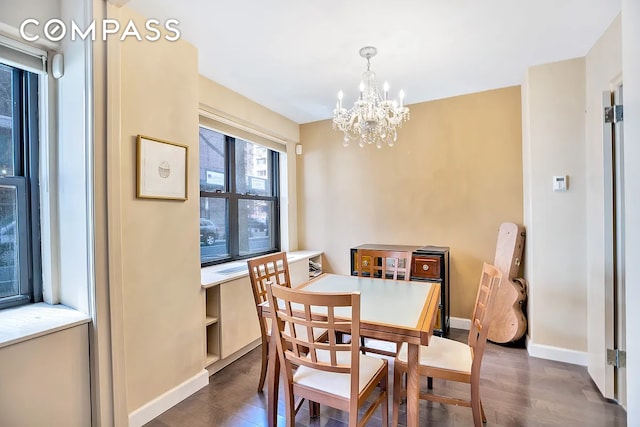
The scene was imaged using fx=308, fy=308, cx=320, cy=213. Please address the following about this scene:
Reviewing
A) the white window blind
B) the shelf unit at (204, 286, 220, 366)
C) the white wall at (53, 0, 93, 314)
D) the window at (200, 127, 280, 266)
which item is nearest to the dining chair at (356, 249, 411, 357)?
the shelf unit at (204, 286, 220, 366)

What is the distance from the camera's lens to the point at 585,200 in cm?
242

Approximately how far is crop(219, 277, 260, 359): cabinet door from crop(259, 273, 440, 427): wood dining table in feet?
2.37

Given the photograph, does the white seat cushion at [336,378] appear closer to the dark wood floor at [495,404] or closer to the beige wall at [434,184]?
the dark wood floor at [495,404]

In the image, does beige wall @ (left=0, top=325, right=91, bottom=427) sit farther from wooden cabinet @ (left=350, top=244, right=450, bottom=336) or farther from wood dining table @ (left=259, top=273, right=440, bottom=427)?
wooden cabinet @ (left=350, top=244, right=450, bottom=336)

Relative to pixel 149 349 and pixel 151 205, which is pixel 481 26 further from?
pixel 149 349

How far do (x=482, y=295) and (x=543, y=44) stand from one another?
1903mm

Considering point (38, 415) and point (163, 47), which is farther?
point (163, 47)

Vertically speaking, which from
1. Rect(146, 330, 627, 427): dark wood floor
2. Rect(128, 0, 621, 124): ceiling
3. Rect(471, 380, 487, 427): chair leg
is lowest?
Rect(146, 330, 627, 427): dark wood floor

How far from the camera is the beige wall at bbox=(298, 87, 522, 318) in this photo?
3096mm

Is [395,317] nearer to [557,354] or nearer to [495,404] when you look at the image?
[495,404]

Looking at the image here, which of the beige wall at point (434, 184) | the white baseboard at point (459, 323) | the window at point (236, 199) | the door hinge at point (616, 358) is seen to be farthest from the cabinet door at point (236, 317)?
the door hinge at point (616, 358)

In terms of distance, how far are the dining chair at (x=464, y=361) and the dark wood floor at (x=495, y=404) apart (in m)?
0.25

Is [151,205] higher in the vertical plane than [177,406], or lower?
higher

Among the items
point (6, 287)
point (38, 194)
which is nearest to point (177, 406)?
point (6, 287)
